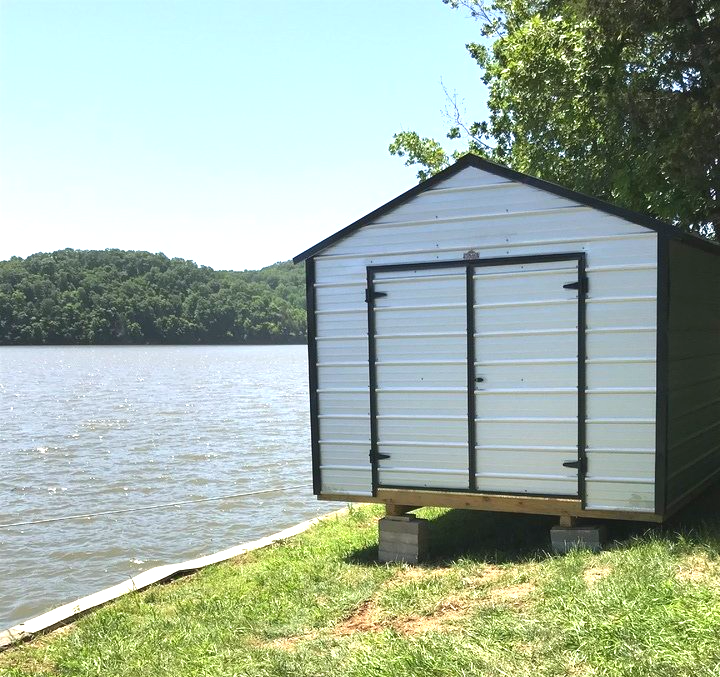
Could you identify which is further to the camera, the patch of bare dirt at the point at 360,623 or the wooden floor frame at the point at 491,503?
the wooden floor frame at the point at 491,503

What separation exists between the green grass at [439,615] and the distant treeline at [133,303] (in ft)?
321

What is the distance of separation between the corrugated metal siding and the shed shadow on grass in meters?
0.27

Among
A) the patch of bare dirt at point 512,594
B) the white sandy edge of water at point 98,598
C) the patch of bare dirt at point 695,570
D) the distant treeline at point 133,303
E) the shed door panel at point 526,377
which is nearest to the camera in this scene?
the patch of bare dirt at point 695,570

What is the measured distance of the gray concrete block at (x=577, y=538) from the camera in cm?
728

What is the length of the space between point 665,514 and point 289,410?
2549 cm

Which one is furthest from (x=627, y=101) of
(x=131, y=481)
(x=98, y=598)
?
(x=131, y=481)

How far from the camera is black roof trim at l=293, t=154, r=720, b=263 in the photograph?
7.02m

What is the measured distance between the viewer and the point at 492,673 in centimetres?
430

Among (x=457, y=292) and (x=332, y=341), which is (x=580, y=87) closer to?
(x=457, y=292)

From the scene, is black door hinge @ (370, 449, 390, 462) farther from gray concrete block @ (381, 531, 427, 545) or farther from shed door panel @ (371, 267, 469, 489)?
gray concrete block @ (381, 531, 427, 545)

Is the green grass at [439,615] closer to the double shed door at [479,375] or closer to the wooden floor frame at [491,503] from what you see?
the wooden floor frame at [491,503]

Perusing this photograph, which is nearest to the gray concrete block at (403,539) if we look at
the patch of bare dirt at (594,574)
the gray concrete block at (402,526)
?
the gray concrete block at (402,526)

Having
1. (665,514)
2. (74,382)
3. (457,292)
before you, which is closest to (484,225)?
(457,292)

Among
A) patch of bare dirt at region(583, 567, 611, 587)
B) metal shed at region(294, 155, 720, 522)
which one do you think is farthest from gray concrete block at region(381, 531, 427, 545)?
patch of bare dirt at region(583, 567, 611, 587)
